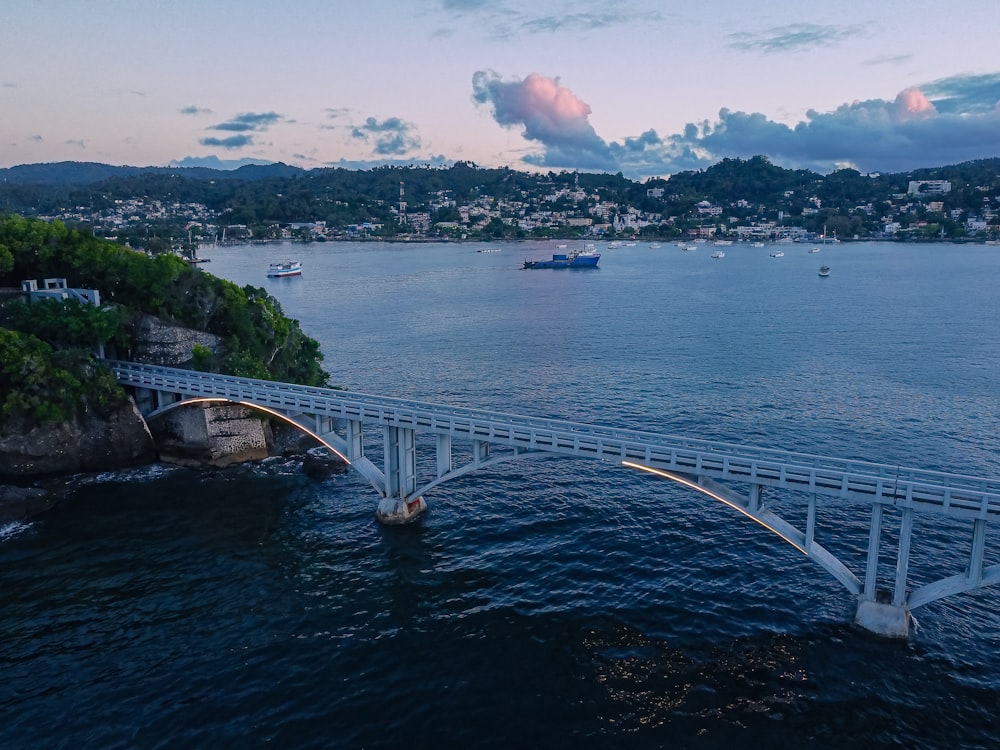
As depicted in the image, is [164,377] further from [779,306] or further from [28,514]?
[779,306]

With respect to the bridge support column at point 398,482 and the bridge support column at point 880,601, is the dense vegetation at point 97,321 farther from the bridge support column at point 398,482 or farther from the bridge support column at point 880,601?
the bridge support column at point 880,601

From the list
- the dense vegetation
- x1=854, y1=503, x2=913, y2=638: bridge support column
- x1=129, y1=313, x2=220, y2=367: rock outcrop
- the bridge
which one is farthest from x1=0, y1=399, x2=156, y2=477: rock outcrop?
x1=854, y1=503, x2=913, y2=638: bridge support column

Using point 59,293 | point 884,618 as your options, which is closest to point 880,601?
point 884,618

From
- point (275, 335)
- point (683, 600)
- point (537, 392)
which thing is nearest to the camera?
point (683, 600)

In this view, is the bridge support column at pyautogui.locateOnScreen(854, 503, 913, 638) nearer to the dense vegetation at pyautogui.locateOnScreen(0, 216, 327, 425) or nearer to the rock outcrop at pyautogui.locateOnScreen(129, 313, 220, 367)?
the dense vegetation at pyautogui.locateOnScreen(0, 216, 327, 425)

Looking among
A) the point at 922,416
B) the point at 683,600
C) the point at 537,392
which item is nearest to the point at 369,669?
the point at 683,600

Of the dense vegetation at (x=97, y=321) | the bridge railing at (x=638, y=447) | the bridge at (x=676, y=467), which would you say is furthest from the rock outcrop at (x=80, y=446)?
the bridge railing at (x=638, y=447)
